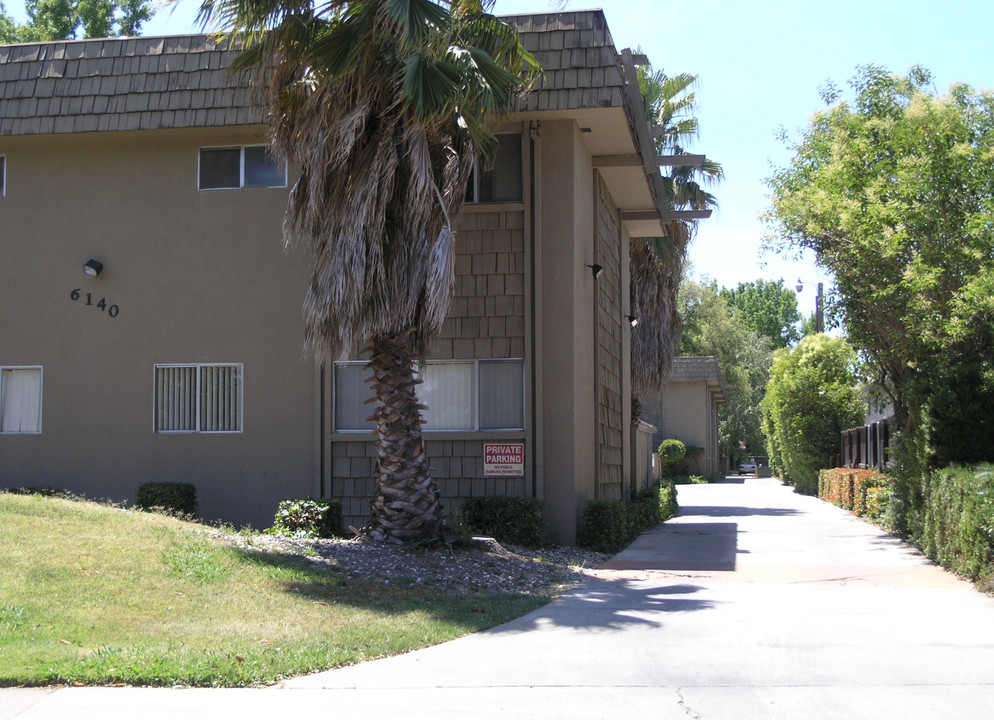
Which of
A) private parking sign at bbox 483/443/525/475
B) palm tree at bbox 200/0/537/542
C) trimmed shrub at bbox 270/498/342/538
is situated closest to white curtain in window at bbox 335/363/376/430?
trimmed shrub at bbox 270/498/342/538

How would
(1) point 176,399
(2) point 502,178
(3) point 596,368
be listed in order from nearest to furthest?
(2) point 502,178, (1) point 176,399, (3) point 596,368

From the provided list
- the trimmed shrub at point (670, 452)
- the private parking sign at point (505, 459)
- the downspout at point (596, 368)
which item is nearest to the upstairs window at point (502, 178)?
the downspout at point (596, 368)

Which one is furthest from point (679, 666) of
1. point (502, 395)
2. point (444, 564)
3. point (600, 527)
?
point (502, 395)

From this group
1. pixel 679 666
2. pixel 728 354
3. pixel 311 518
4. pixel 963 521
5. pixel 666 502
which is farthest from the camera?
pixel 728 354

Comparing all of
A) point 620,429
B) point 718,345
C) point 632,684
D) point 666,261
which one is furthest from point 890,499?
point 718,345

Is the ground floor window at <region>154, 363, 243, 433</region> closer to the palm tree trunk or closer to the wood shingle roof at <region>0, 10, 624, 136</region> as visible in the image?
the wood shingle roof at <region>0, 10, 624, 136</region>

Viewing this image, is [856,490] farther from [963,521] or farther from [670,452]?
[670,452]

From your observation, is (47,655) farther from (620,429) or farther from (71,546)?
(620,429)

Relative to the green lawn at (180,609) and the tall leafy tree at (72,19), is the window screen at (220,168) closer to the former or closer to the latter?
the green lawn at (180,609)

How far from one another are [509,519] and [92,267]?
7636mm

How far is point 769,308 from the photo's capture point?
283ft

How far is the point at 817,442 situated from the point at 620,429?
55.6 feet

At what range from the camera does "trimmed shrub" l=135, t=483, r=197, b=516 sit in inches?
567

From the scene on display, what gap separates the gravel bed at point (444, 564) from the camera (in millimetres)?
10336
